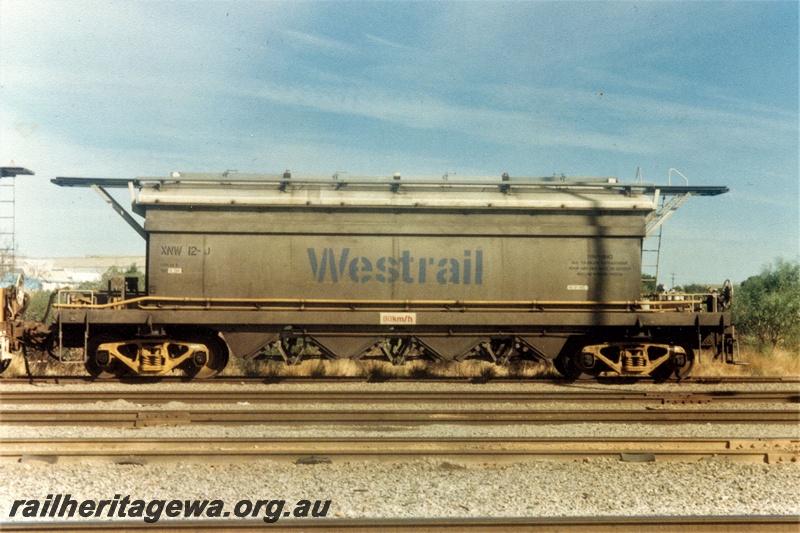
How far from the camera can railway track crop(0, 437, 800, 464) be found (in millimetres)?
6426

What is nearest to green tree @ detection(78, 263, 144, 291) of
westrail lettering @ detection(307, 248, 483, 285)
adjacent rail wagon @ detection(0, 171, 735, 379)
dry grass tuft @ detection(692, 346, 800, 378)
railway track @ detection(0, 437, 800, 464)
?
adjacent rail wagon @ detection(0, 171, 735, 379)

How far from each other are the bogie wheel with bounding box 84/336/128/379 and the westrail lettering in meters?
4.06

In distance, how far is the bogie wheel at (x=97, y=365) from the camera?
467 inches

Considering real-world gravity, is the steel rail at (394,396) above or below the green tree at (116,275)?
below

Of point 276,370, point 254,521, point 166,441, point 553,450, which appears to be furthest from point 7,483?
point 276,370

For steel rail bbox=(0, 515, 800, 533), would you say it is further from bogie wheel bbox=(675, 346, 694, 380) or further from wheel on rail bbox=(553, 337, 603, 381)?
bogie wheel bbox=(675, 346, 694, 380)

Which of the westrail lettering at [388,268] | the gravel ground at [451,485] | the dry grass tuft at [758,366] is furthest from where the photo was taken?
the dry grass tuft at [758,366]

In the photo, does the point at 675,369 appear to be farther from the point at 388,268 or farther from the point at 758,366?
the point at 388,268

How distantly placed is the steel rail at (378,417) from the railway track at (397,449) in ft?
4.74

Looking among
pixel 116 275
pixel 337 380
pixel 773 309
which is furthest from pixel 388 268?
pixel 773 309

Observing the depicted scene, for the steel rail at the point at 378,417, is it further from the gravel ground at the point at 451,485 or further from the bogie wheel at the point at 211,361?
the bogie wheel at the point at 211,361

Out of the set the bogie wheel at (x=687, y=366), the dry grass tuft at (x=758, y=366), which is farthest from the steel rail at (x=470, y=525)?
the dry grass tuft at (x=758, y=366)

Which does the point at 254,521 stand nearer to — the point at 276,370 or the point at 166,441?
the point at 166,441

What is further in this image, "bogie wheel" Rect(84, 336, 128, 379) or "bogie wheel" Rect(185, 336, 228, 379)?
"bogie wheel" Rect(185, 336, 228, 379)
